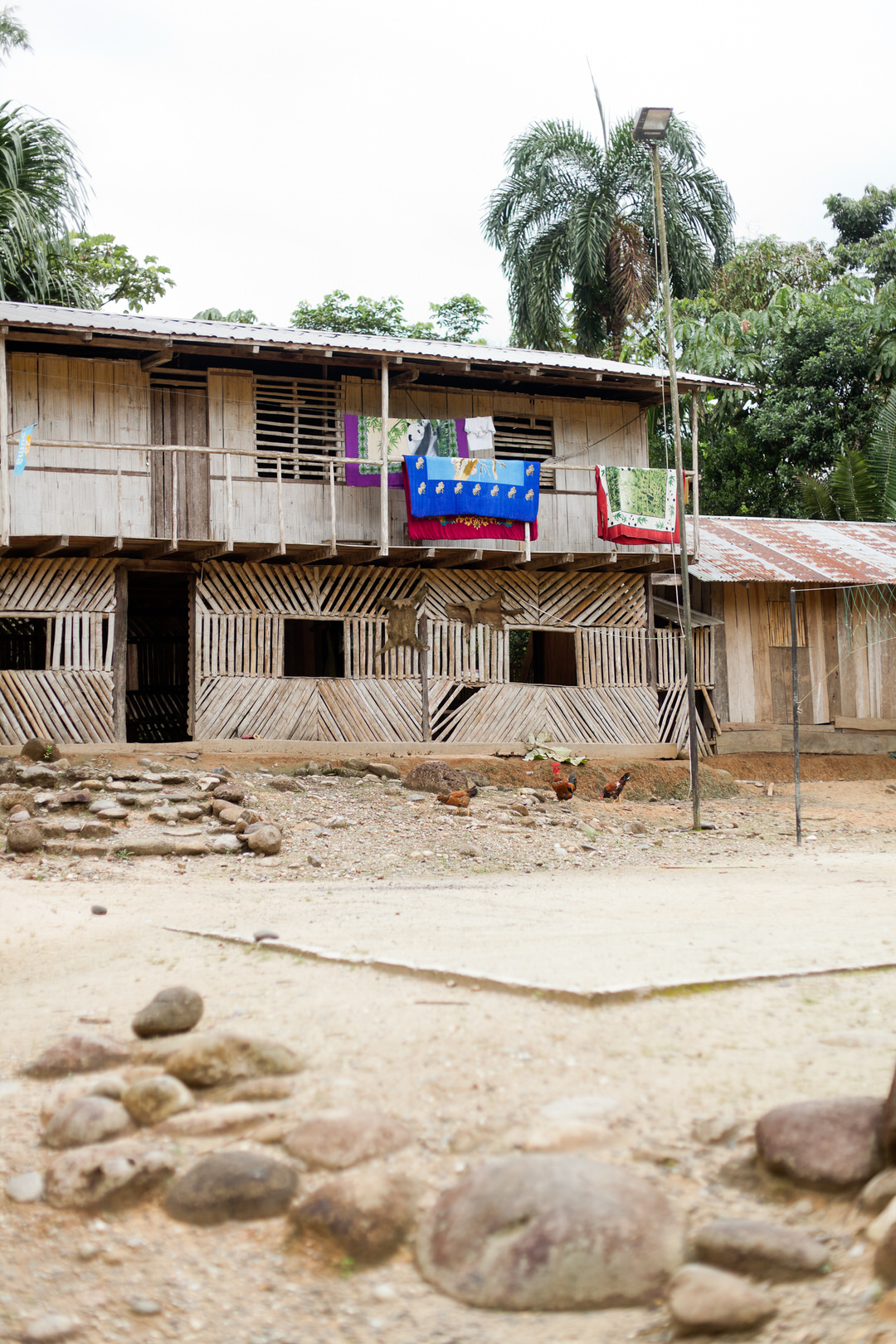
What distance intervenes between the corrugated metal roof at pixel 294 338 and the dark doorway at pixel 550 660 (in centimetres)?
465

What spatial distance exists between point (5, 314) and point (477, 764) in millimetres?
8634

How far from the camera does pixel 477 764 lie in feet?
56.1

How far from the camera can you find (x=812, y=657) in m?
21.3

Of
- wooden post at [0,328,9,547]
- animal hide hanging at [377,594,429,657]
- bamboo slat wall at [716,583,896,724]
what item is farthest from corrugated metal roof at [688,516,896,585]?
wooden post at [0,328,9,547]

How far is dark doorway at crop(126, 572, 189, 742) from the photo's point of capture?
22125mm

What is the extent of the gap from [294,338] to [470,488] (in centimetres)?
322

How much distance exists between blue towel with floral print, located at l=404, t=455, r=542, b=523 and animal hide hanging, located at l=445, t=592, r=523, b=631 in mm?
1642

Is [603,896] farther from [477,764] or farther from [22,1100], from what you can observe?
[477,764]

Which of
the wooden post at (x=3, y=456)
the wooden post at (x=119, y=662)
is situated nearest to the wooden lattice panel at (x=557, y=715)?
the wooden post at (x=119, y=662)

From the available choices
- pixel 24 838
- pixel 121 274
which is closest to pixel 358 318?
pixel 121 274

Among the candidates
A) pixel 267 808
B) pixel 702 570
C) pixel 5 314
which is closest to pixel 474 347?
pixel 702 570

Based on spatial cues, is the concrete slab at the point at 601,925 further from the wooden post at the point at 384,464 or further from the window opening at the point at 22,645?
the window opening at the point at 22,645

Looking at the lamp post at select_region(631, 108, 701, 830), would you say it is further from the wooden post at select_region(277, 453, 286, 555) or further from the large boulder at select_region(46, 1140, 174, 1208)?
the large boulder at select_region(46, 1140, 174, 1208)

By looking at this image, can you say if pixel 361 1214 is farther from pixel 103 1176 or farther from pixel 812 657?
pixel 812 657
